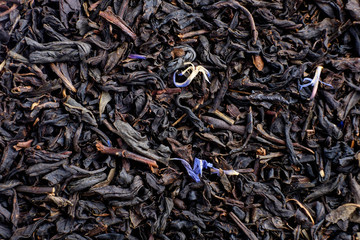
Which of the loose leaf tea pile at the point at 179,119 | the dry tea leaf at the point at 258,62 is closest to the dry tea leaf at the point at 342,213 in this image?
the loose leaf tea pile at the point at 179,119

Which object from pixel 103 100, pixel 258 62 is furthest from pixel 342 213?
pixel 103 100

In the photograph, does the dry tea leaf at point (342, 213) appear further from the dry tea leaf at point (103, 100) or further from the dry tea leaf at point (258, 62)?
the dry tea leaf at point (103, 100)

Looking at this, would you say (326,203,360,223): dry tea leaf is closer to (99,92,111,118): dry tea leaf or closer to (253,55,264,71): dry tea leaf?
(253,55,264,71): dry tea leaf

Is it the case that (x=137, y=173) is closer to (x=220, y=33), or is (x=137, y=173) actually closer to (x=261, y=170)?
(x=261, y=170)

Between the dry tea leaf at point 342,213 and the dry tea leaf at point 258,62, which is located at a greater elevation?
the dry tea leaf at point 258,62

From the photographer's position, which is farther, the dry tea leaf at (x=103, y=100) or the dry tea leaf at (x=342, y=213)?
the dry tea leaf at (x=342, y=213)

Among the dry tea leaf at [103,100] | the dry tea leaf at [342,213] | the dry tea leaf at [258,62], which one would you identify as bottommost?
the dry tea leaf at [342,213]

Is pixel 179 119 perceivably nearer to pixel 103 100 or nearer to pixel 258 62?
pixel 103 100

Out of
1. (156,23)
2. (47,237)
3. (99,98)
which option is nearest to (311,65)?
(156,23)
